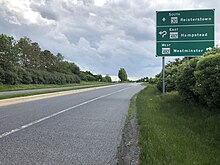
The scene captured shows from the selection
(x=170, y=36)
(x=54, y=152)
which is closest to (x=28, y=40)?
(x=170, y=36)

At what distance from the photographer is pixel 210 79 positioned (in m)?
8.88

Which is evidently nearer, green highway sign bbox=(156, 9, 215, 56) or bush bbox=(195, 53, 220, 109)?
bush bbox=(195, 53, 220, 109)

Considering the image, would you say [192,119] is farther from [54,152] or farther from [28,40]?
[28,40]

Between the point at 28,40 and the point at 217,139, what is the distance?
74.6 metres

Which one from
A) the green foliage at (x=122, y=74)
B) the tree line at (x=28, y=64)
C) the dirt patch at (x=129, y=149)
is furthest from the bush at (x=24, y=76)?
the green foliage at (x=122, y=74)

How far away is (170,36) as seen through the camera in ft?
67.2

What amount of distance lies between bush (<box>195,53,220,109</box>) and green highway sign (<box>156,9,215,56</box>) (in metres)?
10.7

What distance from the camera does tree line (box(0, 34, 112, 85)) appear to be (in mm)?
53562

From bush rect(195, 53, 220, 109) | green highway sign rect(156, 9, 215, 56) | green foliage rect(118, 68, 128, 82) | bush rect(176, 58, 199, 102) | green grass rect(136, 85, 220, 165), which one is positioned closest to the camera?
green grass rect(136, 85, 220, 165)

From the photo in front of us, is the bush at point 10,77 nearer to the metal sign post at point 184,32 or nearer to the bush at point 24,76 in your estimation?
the bush at point 24,76

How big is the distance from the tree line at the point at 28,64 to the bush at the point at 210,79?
46304mm

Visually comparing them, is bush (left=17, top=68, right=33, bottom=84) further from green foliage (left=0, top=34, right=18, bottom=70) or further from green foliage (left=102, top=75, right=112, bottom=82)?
green foliage (left=102, top=75, right=112, bottom=82)

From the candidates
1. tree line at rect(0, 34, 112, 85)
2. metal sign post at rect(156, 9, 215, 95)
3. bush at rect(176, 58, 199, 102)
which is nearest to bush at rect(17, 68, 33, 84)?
tree line at rect(0, 34, 112, 85)

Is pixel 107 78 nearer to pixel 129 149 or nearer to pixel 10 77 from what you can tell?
pixel 10 77
